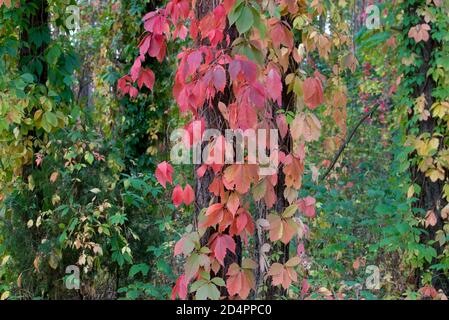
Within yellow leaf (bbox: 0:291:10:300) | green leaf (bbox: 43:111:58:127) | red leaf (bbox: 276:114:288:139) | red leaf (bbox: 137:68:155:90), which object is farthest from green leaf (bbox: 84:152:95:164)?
red leaf (bbox: 276:114:288:139)

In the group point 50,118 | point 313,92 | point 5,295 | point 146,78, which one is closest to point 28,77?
point 50,118

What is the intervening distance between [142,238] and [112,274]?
383 millimetres

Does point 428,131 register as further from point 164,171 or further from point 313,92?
point 164,171

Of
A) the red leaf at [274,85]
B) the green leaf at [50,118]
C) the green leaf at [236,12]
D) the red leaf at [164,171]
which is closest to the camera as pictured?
the green leaf at [236,12]

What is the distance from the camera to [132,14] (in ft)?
21.4

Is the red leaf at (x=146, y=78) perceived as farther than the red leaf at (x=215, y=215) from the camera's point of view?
Yes

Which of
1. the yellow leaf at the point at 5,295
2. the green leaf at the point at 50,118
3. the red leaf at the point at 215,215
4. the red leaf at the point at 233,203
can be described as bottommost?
the yellow leaf at the point at 5,295

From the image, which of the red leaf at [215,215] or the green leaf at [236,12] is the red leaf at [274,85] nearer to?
the green leaf at [236,12]

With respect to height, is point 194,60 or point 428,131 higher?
Answer: point 194,60

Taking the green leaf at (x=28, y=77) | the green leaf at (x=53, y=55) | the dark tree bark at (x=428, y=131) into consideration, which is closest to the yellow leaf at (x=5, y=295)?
the green leaf at (x=28, y=77)

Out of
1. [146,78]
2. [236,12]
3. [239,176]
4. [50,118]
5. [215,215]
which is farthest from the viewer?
[50,118]

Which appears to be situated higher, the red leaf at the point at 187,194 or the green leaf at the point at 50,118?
the green leaf at the point at 50,118

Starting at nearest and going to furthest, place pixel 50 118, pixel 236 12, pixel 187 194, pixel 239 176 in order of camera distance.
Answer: pixel 236 12 → pixel 239 176 → pixel 187 194 → pixel 50 118

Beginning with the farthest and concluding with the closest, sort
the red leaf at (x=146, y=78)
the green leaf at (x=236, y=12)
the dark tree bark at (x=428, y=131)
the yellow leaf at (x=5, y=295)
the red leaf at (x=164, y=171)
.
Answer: the dark tree bark at (x=428, y=131)
the yellow leaf at (x=5, y=295)
the red leaf at (x=146, y=78)
the red leaf at (x=164, y=171)
the green leaf at (x=236, y=12)
